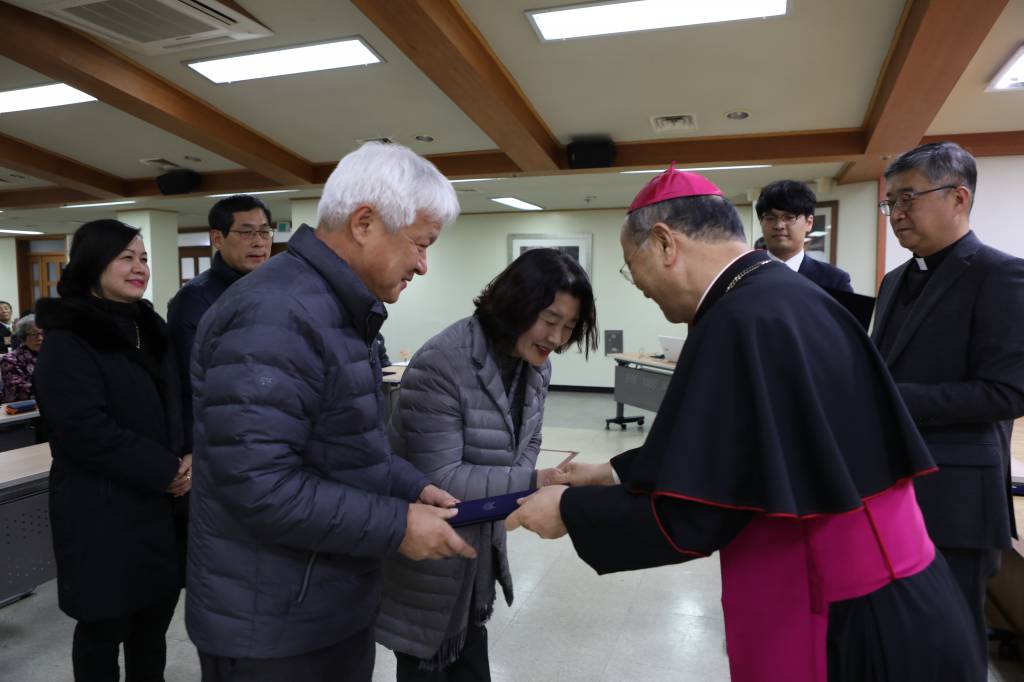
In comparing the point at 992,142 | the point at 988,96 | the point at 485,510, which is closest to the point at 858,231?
the point at 992,142

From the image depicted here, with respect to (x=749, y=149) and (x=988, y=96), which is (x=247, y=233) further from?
(x=988, y=96)

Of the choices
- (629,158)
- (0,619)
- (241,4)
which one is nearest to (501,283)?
(241,4)

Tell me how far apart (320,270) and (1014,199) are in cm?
719

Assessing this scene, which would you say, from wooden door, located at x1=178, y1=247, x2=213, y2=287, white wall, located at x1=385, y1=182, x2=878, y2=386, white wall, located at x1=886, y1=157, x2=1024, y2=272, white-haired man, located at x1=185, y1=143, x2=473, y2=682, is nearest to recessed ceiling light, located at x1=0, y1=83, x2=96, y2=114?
white-haired man, located at x1=185, y1=143, x2=473, y2=682

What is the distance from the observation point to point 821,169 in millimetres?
6566

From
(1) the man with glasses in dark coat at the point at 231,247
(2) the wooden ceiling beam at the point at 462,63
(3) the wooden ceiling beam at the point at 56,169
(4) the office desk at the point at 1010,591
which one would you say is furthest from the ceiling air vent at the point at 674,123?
(3) the wooden ceiling beam at the point at 56,169

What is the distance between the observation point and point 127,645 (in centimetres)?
211

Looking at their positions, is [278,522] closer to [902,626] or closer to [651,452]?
[651,452]

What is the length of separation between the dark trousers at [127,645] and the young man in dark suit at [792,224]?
2795 millimetres

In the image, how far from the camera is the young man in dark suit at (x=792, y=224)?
2.85 m

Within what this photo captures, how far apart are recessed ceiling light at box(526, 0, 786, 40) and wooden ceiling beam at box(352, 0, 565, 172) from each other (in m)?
0.41

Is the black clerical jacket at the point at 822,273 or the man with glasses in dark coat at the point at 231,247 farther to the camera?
the black clerical jacket at the point at 822,273

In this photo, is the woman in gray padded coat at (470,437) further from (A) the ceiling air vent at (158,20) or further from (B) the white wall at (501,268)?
(B) the white wall at (501,268)

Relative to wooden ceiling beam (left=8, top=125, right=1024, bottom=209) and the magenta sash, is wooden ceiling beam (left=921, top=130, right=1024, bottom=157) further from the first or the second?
the magenta sash
